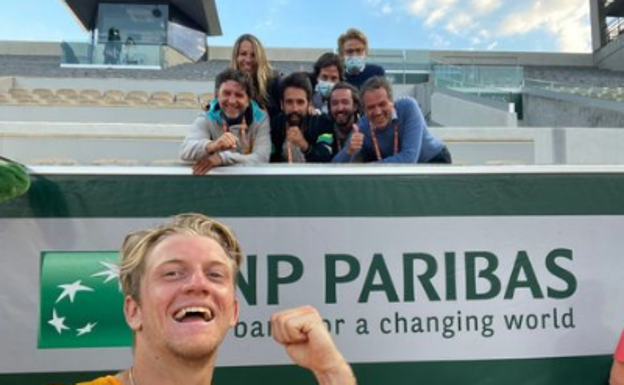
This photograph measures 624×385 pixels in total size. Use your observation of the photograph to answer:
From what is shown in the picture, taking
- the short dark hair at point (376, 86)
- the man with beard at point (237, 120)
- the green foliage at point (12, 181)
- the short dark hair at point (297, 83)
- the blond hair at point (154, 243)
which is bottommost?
the blond hair at point (154, 243)

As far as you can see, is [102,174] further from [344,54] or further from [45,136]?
[45,136]

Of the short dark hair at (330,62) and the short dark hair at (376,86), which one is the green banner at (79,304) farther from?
the short dark hair at (330,62)

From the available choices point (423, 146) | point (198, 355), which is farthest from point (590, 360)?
point (198, 355)

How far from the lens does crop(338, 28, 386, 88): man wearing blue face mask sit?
3672 mm

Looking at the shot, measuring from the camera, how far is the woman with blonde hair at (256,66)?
3277 millimetres

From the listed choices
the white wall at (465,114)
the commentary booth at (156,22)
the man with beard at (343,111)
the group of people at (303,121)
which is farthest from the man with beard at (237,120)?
the commentary booth at (156,22)

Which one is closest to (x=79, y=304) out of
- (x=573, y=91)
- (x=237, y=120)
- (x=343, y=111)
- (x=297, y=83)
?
(x=237, y=120)

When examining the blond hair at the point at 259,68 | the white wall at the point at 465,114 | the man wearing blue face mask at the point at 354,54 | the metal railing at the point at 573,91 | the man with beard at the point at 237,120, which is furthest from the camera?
the metal railing at the point at 573,91

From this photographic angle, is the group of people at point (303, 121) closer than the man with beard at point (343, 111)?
Yes

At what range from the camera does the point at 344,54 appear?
12.2 ft

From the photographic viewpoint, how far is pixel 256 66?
10.9ft

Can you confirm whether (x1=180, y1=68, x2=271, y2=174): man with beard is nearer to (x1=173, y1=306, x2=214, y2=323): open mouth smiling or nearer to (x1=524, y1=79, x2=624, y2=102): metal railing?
(x1=173, y1=306, x2=214, y2=323): open mouth smiling

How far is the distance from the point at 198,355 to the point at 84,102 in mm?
10112

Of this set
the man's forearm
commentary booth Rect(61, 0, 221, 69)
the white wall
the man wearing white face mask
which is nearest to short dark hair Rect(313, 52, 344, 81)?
the man wearing white face mask
